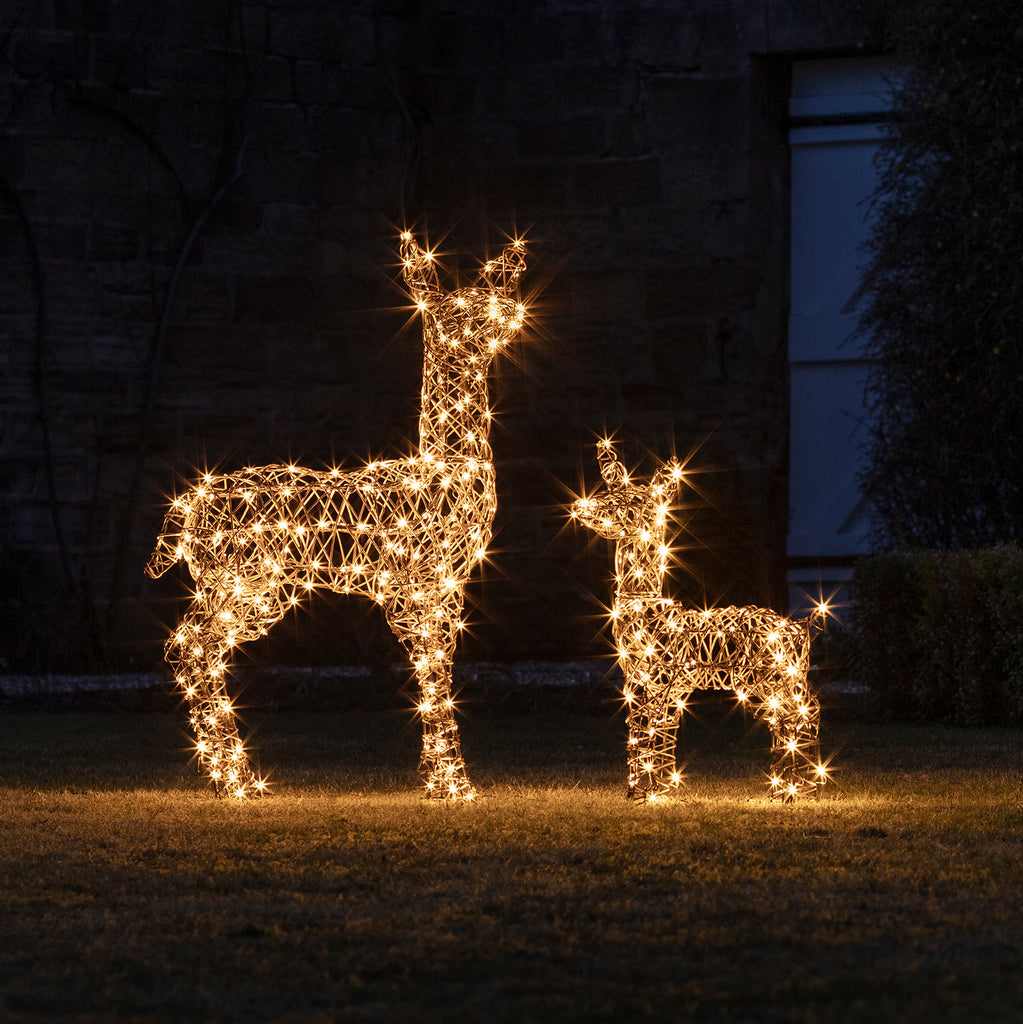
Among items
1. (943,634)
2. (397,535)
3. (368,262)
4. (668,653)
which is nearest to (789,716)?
(668,653)

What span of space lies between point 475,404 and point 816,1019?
3.49 meters

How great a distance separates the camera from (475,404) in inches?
235

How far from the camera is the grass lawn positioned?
301 cm

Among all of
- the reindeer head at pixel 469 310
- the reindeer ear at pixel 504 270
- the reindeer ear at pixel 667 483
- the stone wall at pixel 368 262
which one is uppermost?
the stone wall at pixel 368 262

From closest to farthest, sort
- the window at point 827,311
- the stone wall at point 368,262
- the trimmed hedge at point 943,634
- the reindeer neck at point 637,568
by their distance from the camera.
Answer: the reindeer neck at point 637,568, the trimmed hedge at point 943,634, the stone wall at point 368,262, the window at point 827,311

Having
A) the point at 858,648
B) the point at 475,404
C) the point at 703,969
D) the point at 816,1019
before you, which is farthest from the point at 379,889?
the point at 858,648

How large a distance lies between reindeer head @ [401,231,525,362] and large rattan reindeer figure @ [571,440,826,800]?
632mm

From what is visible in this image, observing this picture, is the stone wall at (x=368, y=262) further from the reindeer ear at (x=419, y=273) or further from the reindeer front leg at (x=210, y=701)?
the reindeer ear at (x=419, y=273)

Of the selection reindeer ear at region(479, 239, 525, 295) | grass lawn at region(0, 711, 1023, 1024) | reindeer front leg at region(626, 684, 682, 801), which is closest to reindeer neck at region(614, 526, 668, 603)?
reindeer front leg at region(626, 684, 682, 801)

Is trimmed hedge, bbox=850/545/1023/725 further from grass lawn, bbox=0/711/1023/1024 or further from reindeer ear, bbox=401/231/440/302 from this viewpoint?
reindeer ear, bbox=401/231/440/302

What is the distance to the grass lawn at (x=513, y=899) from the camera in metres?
3.01

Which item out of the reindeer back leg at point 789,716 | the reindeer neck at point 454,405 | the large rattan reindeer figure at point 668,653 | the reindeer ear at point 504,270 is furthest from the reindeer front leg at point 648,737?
the reindeer ear at point 504,270

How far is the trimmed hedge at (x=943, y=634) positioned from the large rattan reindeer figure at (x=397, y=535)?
4.01m

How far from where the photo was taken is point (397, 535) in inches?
228
